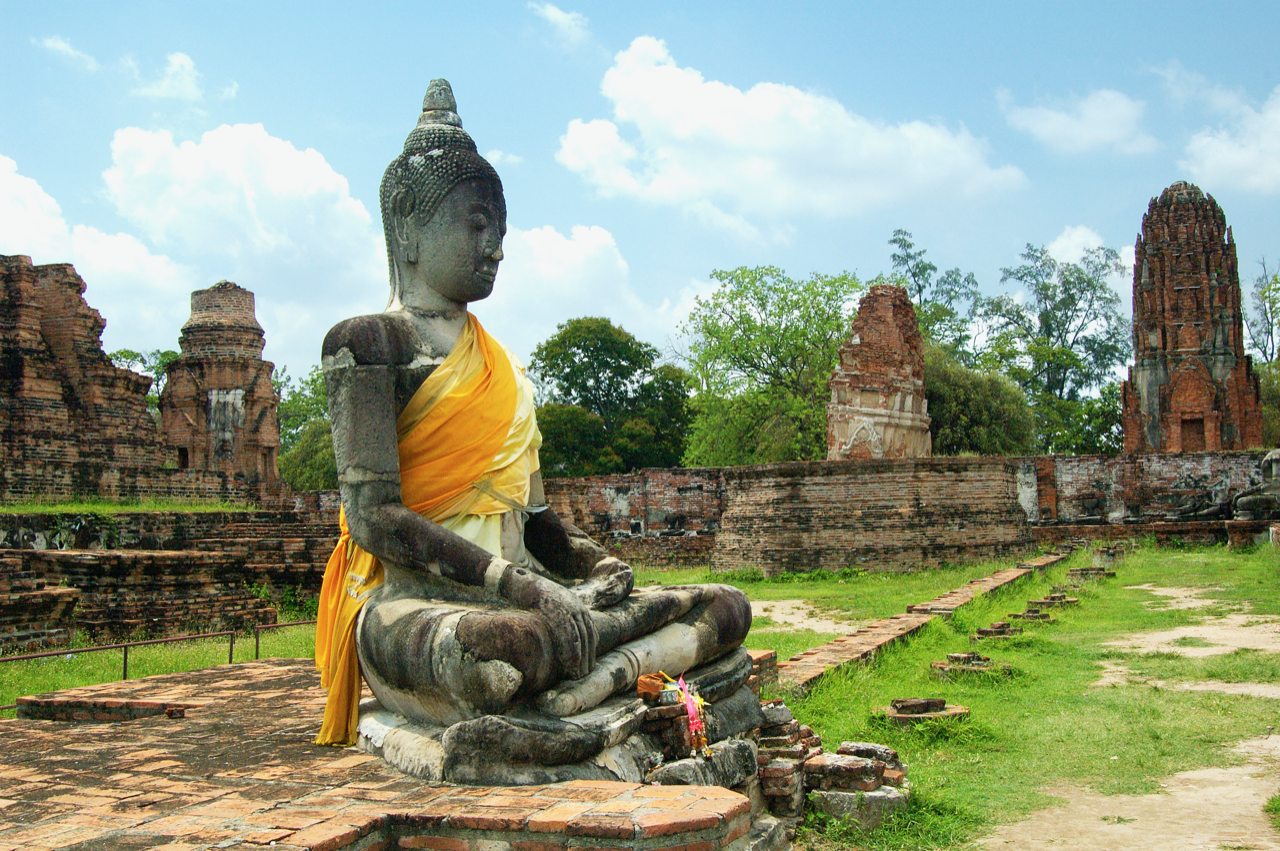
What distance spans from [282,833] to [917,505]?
13789 mm

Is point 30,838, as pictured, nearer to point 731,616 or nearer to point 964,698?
point 731,616

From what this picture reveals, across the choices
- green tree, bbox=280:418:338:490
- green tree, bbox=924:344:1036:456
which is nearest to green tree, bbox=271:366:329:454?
green tree, bbox=280:418:338:490

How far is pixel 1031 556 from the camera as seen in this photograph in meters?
15.9

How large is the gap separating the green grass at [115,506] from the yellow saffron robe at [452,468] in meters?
11.7

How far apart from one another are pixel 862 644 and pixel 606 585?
385cm

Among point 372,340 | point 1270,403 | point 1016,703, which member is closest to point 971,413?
point 1270,403

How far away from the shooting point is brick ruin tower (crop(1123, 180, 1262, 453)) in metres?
32.8

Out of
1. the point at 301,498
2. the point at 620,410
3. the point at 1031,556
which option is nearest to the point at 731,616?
the point at 1031,556

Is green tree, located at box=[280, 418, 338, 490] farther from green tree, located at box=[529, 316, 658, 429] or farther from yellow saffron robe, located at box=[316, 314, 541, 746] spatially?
yellow saffron robe, located at box=[316, 314, 541, 746]

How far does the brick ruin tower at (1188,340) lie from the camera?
32812 mm

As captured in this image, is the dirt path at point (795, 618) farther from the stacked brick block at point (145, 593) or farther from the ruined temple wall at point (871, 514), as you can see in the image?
the stacked brick block at point (145, 593)

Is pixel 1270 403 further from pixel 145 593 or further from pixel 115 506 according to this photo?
pixel 145 593

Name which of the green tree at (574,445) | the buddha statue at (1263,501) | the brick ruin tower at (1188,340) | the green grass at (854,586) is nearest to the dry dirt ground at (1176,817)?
the green grass at (854,586)

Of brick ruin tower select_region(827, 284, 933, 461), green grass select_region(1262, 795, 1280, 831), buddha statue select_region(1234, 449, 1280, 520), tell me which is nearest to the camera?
green grass select_region(1262, 795, 1280, 831)
